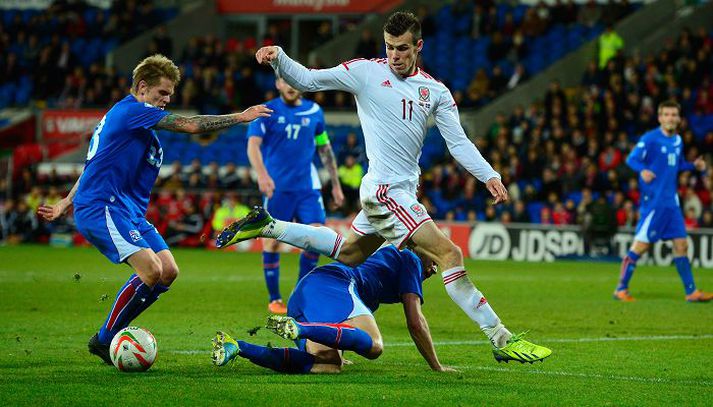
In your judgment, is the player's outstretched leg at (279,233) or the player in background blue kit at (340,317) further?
the player's outstretched leg at (279,233)

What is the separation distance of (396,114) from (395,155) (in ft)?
1.00

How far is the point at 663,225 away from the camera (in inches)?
590

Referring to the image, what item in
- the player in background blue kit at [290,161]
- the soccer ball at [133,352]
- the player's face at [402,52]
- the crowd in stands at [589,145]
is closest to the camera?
the soccer ball at [133,352]

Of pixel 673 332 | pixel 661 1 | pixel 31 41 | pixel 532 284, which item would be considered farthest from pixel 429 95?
pixel 31 41

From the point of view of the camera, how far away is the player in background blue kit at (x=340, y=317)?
7.54 meters

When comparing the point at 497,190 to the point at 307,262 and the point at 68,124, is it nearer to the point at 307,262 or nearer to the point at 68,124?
the point at 307,262

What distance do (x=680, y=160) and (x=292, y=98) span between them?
547 centimetres

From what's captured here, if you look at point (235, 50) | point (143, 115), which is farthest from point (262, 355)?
point (235, 50)

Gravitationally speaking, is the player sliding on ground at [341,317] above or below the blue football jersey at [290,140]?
below

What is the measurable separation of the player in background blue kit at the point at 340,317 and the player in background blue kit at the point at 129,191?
3.48 ft

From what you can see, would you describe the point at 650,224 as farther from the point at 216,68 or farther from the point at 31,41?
the point at 31,41

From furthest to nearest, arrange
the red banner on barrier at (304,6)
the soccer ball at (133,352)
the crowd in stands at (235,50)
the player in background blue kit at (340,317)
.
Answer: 1. the red banner on barrier at (304,6)
2. the crowd in stands at (235,50)
3. the soccer ball at (133,352)
4. the player in background blue kit at (340,317)

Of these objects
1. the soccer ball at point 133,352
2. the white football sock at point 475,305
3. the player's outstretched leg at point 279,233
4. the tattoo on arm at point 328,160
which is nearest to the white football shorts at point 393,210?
the player's outstretched leg at point 279,233

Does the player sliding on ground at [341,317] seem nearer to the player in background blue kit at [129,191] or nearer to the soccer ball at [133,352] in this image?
the soccer ball at [133,352]
